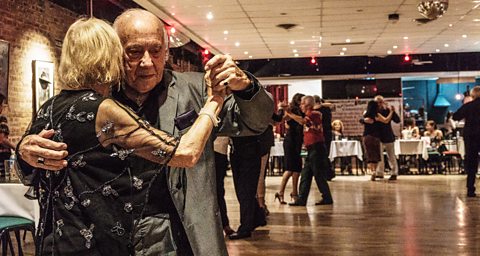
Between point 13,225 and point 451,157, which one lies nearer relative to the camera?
point 13,225

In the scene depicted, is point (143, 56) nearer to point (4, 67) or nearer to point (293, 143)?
point (4, 67)

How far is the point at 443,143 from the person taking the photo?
13.4m

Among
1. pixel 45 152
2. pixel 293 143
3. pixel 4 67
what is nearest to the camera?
pixel 45 152

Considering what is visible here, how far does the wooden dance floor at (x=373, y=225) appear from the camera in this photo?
17.1 feet

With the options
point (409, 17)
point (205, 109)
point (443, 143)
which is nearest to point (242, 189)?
point (205, 109)

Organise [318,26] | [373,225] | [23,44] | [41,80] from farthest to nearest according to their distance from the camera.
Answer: [318,26], [41,80], [23,44], [373,225]

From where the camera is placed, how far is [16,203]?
3.90 m

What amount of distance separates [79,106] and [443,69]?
57.4 feet

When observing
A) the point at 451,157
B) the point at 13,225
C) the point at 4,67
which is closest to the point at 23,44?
the point at 4,67

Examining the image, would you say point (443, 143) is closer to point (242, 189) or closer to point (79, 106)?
point (242, 189)

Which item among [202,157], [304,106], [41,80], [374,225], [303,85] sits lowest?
[374,225]

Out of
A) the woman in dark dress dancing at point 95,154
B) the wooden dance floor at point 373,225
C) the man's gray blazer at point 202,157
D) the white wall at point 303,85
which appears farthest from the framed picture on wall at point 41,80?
the white wall at point 303,85

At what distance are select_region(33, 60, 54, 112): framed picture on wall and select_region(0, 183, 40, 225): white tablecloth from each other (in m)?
3.69

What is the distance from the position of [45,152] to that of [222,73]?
50cm
